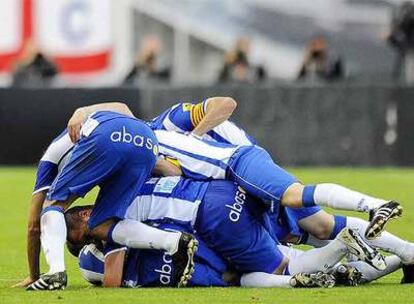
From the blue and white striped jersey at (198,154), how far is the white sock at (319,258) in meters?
0.82

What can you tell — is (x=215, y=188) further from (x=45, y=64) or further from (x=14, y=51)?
(x=14, y=51)

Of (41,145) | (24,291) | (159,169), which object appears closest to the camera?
(24,291)

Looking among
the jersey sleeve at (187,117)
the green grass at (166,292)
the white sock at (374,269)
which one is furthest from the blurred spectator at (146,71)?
the white sock at (374,269)

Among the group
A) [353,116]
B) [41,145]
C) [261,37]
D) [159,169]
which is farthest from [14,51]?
[159,169]

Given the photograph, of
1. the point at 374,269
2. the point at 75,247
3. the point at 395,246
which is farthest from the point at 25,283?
the point at 395,246

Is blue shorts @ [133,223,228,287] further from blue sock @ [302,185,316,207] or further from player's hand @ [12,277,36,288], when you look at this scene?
blue sock @ [302,185,316,207]

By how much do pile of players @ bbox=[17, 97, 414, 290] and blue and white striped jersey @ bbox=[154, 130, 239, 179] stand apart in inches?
0.4

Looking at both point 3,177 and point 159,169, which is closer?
point 159,169

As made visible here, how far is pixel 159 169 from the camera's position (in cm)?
1096

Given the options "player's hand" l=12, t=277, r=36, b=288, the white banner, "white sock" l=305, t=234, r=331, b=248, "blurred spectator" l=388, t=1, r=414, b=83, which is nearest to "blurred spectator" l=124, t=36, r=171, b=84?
"blurred spectator" l=388, t=1, r=414, b=83

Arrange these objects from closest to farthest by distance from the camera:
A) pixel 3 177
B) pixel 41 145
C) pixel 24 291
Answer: pixel 24 291 < pixel 3 177 < pixel 41 145

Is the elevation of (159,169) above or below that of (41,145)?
above

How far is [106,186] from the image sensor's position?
1049cm

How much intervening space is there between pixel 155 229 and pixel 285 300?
1.29 metres
